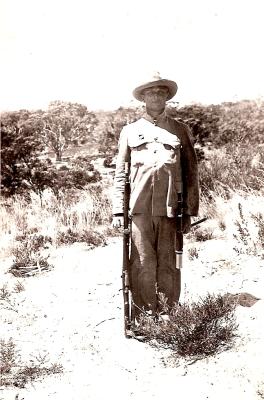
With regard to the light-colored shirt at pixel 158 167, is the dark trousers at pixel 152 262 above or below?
below

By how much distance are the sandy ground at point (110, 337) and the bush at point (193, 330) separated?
0.30ft

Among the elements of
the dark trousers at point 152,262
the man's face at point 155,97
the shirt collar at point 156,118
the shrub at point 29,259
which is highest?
the man's face at point 155,97

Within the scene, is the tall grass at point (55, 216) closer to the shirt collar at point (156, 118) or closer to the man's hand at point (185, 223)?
the man's hand at point (185, 223)

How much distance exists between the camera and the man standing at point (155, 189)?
15.0 feet

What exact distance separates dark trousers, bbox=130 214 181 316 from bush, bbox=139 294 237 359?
0.23m

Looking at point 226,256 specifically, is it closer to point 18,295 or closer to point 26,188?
point 18,295

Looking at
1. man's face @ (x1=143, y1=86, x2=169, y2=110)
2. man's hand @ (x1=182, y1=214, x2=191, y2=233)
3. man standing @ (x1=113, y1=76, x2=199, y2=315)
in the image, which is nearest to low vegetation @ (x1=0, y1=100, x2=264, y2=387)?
man standing @ (x1=113, y1=76, x2=199, y2=315)

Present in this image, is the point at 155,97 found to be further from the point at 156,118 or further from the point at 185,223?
the point at 185,223

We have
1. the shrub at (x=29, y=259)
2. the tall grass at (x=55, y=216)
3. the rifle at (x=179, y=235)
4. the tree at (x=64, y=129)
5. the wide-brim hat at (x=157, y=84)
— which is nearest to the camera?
the wide-brim hat at (x=157, y=84)

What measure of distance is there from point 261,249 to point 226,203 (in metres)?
2.97

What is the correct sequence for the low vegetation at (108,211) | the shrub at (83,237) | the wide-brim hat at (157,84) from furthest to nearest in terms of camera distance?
1. the shrub at (83,237)
2. the wide-brim hat at (157,84)
3. the low vegetation at (108,211)

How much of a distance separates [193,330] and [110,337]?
0.91 metres

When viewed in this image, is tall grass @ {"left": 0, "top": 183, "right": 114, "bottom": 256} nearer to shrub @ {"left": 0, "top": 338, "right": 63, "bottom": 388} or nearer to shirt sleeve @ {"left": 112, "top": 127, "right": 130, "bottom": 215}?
shirt sleeve @ {"left": 112, "top": 127, "right": 130, "bottom": 215}

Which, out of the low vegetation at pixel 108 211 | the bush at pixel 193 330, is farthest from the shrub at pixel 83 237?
the bush at pixel 193 330
